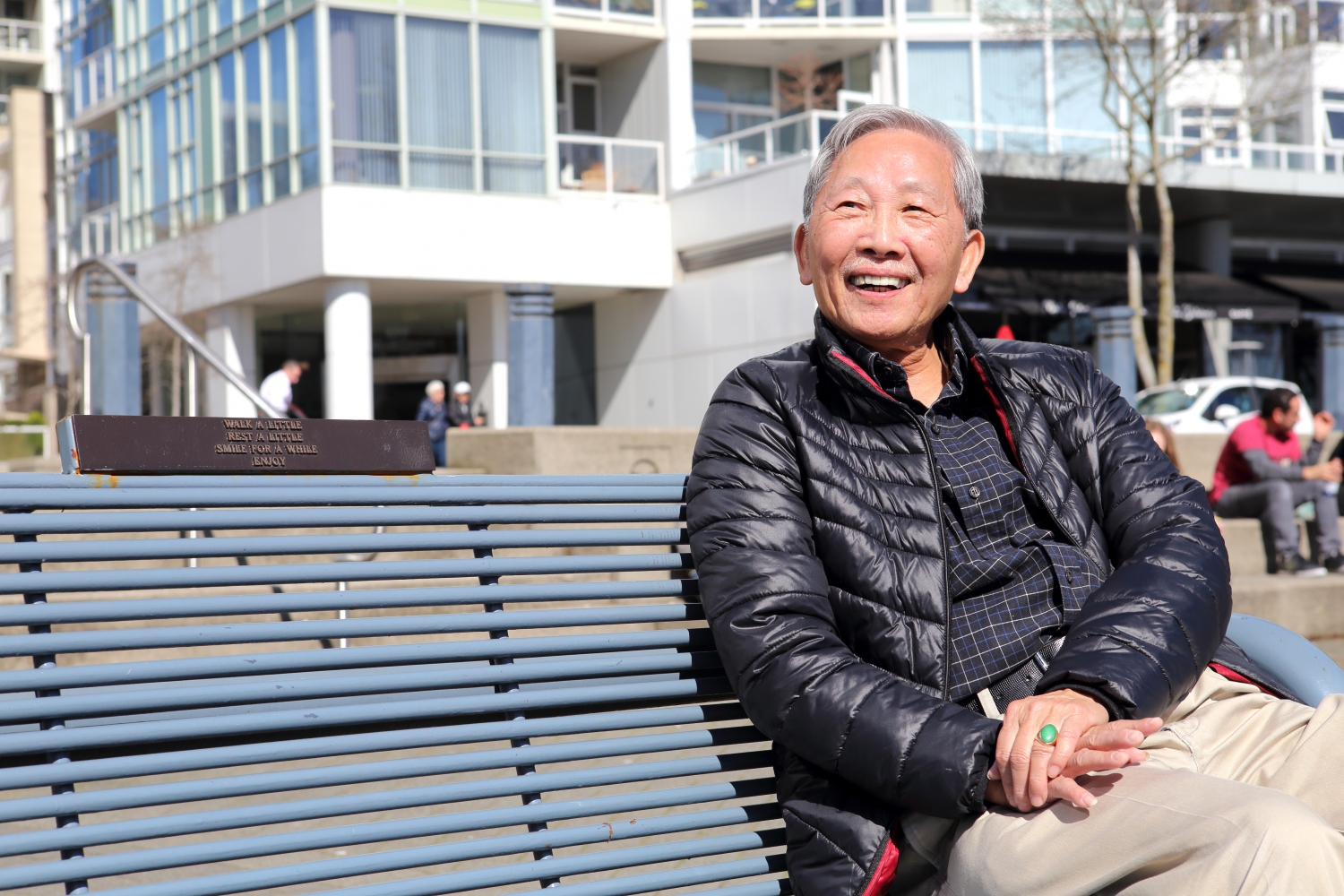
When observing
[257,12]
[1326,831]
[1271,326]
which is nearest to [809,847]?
[1326,831]

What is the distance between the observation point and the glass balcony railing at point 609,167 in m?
26.2

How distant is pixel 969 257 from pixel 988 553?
71 cm

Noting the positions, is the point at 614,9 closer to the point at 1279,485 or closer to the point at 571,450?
the point at 571,450

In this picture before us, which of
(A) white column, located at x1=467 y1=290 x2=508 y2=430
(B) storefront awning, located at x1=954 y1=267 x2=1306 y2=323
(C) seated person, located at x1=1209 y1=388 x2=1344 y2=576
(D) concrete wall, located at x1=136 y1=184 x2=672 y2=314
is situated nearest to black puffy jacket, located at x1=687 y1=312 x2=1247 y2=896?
(C) seated person, located at x1=1209 y1=388 x2=1344 y2=576

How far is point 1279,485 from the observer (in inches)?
372

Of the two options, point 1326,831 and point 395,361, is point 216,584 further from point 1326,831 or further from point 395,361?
point 395,361

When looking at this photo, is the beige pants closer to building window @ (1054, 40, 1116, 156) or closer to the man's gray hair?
the man's gray hair

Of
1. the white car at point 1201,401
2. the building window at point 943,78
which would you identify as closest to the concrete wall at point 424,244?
the building window at point 943,78

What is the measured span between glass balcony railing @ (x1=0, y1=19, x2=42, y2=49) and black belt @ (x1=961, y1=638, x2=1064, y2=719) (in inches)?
2025

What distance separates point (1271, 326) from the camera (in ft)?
106

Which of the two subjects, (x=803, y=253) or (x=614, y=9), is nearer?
(x=803, y=253)

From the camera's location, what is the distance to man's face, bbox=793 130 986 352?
271 cm

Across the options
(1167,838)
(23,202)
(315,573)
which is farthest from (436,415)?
(23,202)

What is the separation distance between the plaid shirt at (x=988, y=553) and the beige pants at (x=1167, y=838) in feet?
0.96
